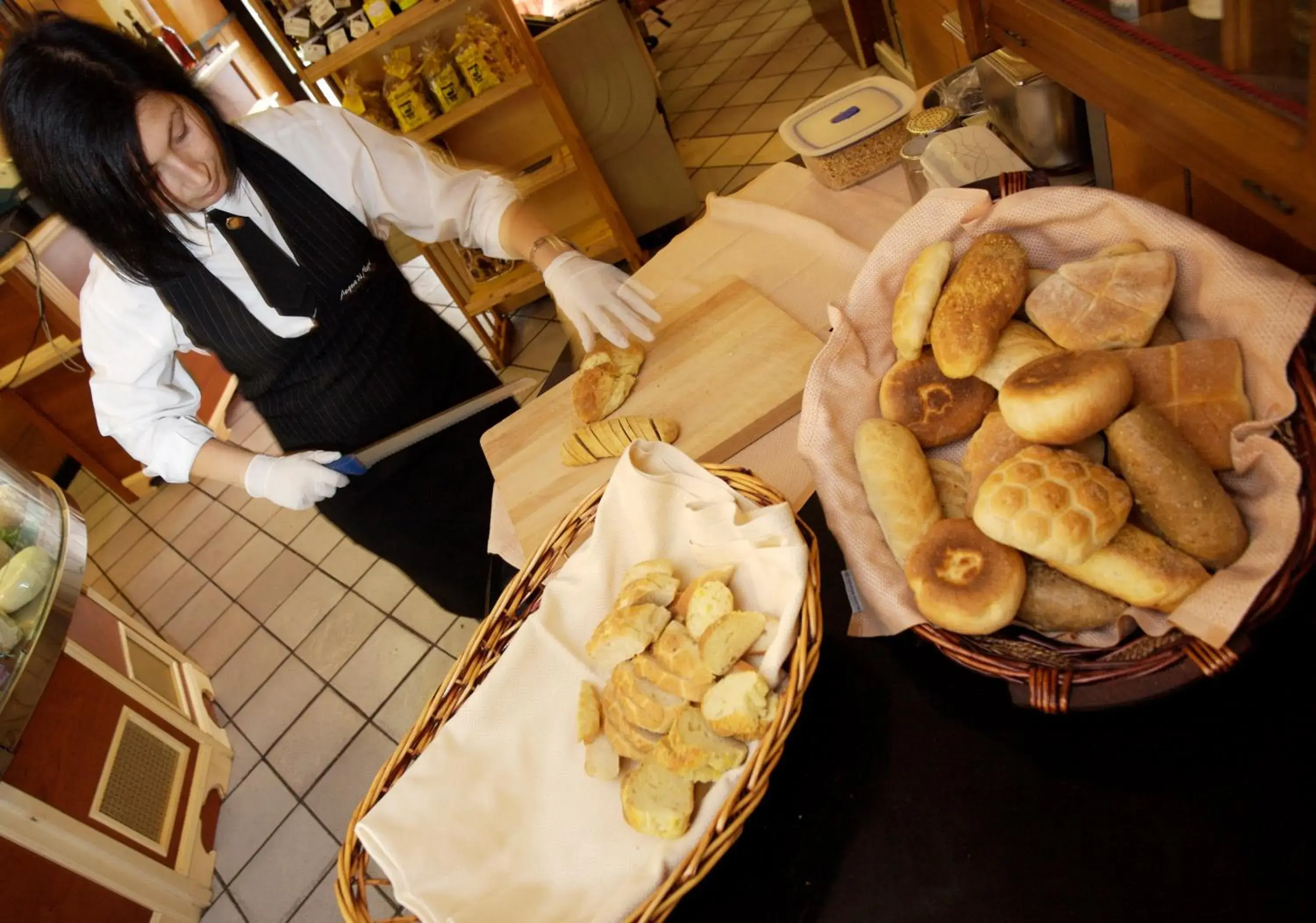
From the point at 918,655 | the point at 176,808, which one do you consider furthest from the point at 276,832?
the point at 918,655

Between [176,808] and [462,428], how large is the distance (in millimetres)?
1921

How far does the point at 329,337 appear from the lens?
6.15ft

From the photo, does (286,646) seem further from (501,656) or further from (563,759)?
(563,759)

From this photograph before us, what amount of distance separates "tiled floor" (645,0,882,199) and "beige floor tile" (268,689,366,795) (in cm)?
288

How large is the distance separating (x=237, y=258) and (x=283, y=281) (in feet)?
0.35

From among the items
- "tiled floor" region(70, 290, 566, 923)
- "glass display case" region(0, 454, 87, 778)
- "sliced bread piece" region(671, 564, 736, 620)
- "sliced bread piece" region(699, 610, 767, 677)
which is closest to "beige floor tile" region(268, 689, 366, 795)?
"tiled floor" region(70, 290, 566, 923)

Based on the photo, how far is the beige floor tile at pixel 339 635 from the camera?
3273 mm

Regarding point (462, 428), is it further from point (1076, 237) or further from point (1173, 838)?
point (1173, 838)

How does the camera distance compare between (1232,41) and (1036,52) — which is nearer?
(1232,41)

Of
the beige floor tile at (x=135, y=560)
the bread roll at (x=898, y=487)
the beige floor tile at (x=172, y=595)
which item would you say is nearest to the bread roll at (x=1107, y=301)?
the bread roll at (x=898, y=487)

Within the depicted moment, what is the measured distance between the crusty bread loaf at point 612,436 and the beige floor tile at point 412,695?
157cm

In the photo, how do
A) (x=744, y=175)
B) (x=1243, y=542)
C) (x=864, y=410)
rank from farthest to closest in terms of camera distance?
(x=744, y=175), (x=864, y=410), (x=1243, y=542)

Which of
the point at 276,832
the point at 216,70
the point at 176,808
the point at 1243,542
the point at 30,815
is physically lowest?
the point at 276,832

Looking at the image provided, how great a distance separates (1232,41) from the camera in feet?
2.35
